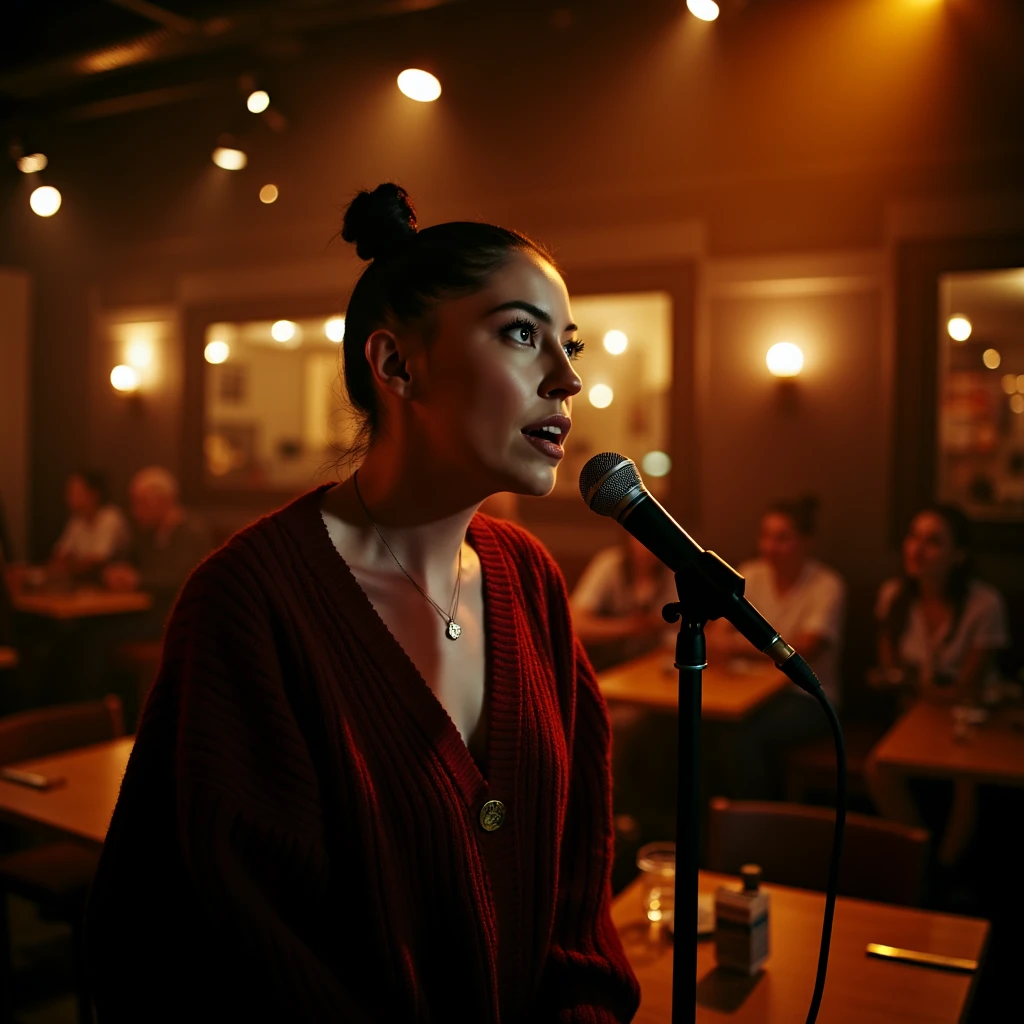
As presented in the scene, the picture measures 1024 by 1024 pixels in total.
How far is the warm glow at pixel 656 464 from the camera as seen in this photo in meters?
5.86

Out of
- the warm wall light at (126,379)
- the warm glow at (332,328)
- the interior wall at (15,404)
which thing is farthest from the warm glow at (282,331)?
the interior wall at (15,404)

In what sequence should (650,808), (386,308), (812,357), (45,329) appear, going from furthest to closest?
(45,329), (812,357), (650,808), (386,308)

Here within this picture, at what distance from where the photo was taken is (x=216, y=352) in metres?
7.46

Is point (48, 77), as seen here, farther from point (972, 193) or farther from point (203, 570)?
point (203, 570)

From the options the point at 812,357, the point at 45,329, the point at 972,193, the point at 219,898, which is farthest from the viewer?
the point at 45,329

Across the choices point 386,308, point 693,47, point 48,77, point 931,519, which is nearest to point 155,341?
point 48,77

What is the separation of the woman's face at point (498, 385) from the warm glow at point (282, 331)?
631 cm

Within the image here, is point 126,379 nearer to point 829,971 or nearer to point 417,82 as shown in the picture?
point 417,82

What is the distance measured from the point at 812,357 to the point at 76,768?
13.9 ft

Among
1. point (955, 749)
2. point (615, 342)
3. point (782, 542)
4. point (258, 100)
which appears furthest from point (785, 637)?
point (258, 100)

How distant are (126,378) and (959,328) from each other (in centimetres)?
588

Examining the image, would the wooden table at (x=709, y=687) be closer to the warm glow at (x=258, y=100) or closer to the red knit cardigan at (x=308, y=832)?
the red knit cardigan at (x=308, y=832)

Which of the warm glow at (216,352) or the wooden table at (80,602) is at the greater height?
the warm glow at (216,352)

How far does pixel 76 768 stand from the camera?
2.68m
